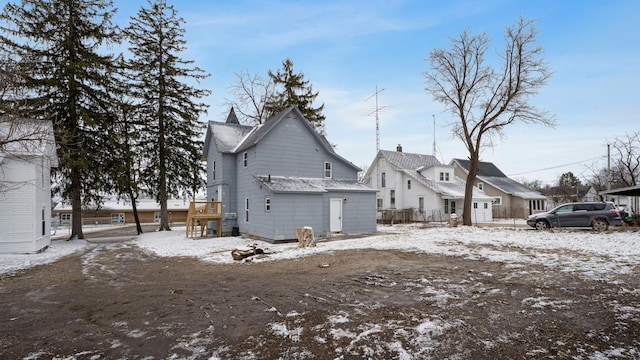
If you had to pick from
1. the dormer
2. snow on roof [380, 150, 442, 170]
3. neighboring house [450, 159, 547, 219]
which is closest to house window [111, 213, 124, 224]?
snow on roof [380, 150, 442, 170]

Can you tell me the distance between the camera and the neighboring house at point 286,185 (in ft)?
64.1

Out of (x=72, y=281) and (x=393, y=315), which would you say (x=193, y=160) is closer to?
(x=72, y=281)

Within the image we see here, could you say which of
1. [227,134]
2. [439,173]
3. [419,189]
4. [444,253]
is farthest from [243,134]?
[439,173]

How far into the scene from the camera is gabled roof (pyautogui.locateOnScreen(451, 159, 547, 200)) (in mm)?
41906

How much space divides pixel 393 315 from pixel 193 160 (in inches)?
1007

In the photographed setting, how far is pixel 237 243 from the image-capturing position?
19094mm

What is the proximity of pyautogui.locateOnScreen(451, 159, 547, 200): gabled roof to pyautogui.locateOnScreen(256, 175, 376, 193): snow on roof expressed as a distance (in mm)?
26229

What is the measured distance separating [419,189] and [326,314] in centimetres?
3063

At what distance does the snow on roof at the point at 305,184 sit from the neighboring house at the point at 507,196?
23891 millimetres

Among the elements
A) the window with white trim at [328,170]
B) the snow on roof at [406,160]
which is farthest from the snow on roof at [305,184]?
the snow on roof at [406,160]

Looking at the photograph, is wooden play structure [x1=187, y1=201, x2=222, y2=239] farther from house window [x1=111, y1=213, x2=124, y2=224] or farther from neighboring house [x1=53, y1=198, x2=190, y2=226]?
house window [x1=111, y1=213, x2=124, y2=224]

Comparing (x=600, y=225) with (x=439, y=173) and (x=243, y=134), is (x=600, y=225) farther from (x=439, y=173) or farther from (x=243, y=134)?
(x=243, y=134)

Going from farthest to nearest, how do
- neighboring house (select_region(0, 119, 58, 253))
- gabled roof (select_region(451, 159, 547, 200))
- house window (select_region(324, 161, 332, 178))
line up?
gabled roof (select_region(451, 159, 547, 200)) → house window (select_region(324, 161, 332, 178)) → neighboring house (select_region(0, 119, 58, 253))

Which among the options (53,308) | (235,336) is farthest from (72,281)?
(235,336)
